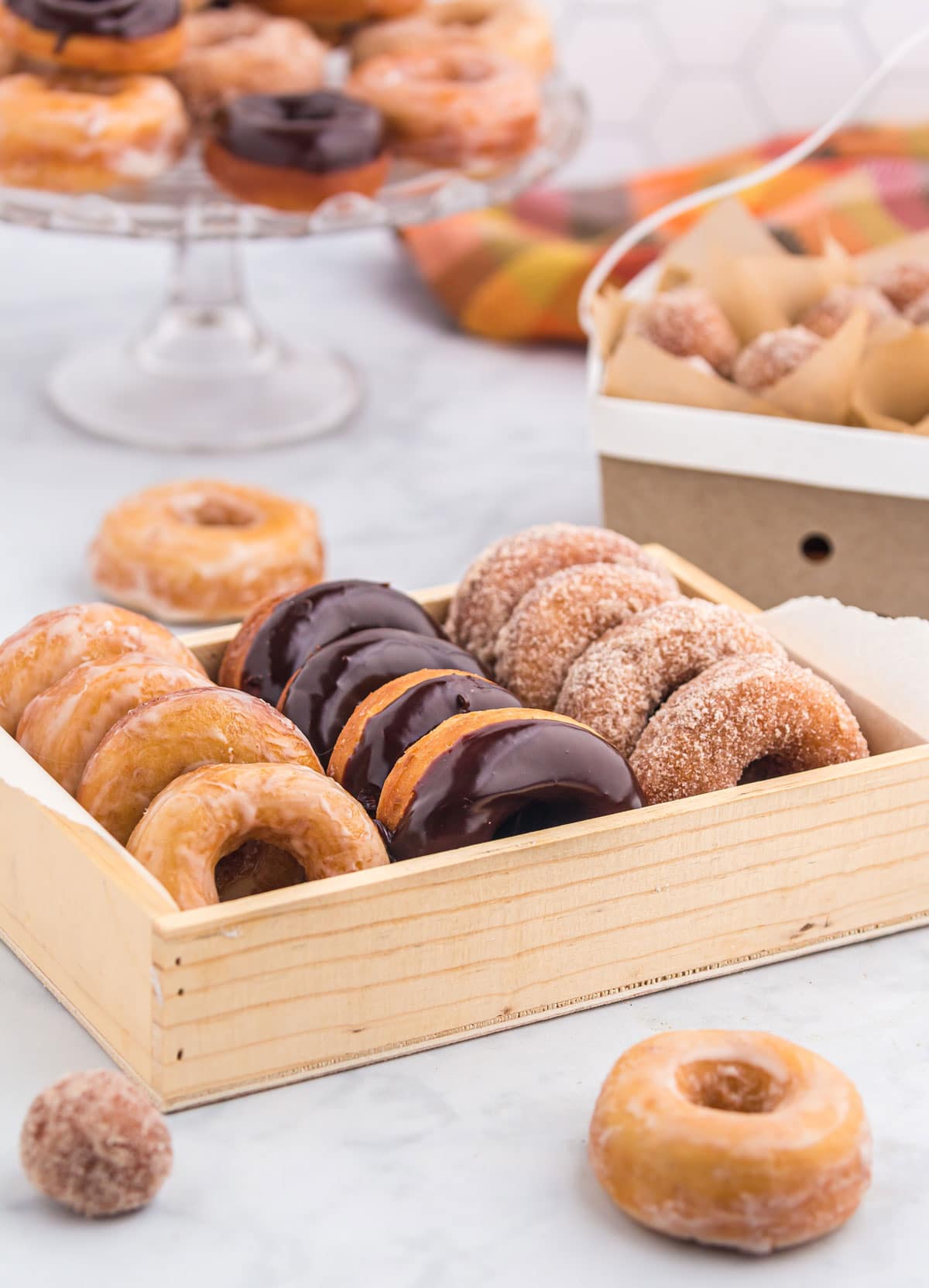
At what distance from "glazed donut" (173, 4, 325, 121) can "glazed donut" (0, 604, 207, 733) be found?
A: 2.60ft

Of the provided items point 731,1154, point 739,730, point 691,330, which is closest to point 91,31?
point 691,330

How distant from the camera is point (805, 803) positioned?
36.5 inches

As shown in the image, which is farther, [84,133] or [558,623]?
[84,133]

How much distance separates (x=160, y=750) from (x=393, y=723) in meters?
0.12

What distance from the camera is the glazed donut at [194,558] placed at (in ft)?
4.51

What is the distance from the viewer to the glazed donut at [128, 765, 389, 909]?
82 cm

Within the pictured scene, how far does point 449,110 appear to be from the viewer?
5.42 feet

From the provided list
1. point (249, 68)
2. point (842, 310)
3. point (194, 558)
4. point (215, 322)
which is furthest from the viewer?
point (215, 322)

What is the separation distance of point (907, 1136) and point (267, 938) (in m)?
0.31

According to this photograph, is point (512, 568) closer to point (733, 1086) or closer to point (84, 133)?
point (733, 1086)

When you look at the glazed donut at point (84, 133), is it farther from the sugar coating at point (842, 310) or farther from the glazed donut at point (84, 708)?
the glazed donut at point (84, 708)

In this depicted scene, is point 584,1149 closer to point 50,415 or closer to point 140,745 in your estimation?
point 140,745

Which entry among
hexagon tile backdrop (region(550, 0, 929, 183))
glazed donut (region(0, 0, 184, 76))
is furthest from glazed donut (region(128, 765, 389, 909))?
hexagon tile backdrop (region(550, 0, 929, 183))

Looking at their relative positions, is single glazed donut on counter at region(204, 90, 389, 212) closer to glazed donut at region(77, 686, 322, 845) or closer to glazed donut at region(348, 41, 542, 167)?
glazed donut at region(348, 41, 542, 167)
